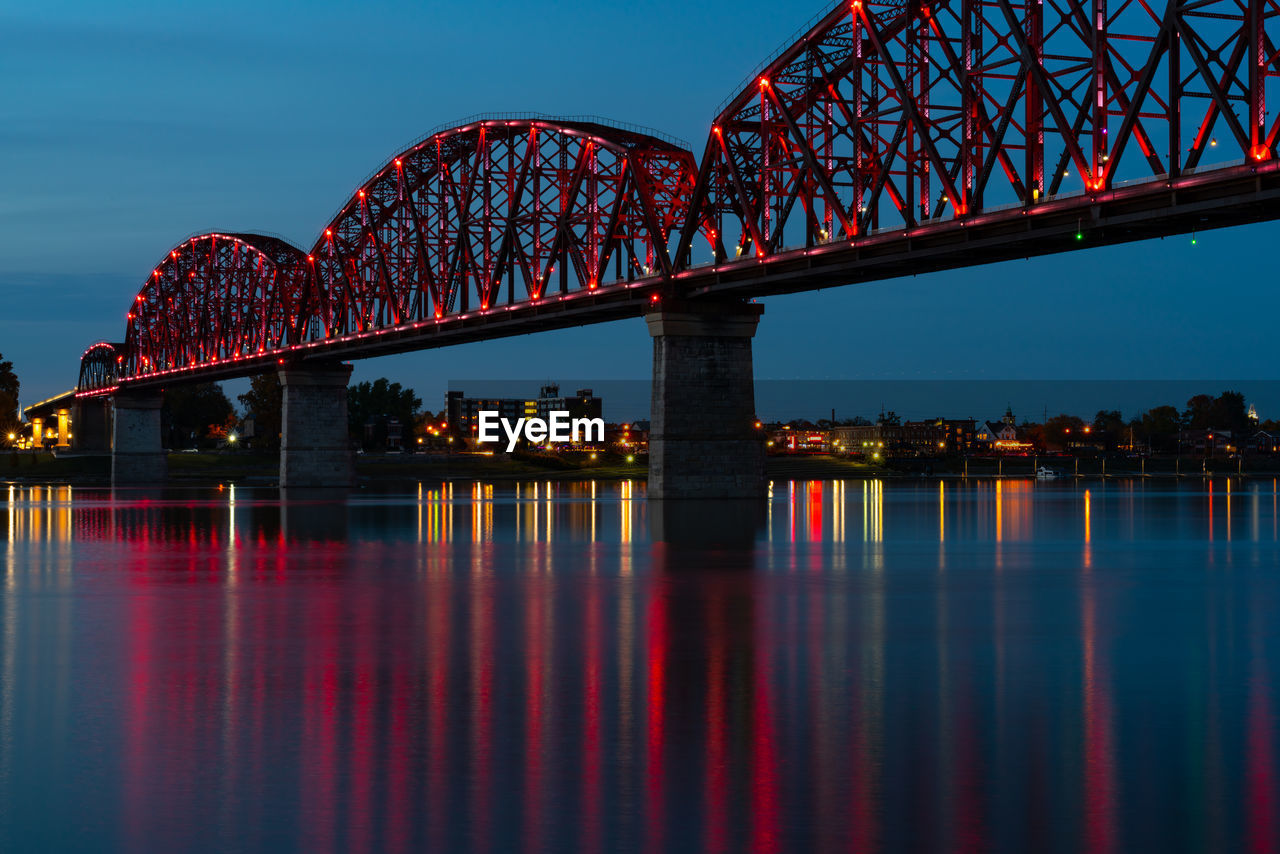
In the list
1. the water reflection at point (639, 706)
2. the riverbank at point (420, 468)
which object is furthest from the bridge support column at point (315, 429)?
the water reflection at point (639, 706)

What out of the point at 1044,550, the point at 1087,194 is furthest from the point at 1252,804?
the point at 1087,194

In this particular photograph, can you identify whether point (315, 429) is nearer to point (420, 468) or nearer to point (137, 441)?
point (420, 468)

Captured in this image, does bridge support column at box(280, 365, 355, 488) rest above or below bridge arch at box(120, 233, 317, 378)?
below

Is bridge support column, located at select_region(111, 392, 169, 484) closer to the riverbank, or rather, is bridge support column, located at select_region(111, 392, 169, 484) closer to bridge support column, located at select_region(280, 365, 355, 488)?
the riverbank

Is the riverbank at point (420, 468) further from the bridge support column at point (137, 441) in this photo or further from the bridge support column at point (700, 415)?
the bridge support column at point (700, 415)

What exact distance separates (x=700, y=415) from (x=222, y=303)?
109 meters

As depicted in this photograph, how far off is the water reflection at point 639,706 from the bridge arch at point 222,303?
119466 mm

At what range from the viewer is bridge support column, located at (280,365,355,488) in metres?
124

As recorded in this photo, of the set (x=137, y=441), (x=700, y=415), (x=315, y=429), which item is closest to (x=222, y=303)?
(x=137, y=441)

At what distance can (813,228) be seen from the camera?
7575 centimetres

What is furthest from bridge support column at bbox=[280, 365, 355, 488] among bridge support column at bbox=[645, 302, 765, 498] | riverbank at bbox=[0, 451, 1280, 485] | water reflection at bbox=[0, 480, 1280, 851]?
water reflection at bbox=[0, 480, 1280, 851]

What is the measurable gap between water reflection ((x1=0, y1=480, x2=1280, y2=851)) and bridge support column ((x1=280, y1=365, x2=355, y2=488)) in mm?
87775

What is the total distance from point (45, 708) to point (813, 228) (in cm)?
6286

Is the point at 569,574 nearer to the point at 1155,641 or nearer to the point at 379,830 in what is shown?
the point at 1155,641
